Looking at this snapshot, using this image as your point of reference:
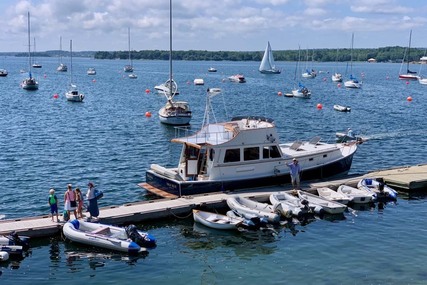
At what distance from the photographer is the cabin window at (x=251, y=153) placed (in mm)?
30328

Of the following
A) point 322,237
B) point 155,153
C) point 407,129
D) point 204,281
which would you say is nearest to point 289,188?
point 322,237

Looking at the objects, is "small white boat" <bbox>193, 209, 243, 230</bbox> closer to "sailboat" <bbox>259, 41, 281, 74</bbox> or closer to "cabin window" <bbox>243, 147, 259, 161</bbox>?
"cabin window" <bbox>243, 147, 259, 161</bbox>

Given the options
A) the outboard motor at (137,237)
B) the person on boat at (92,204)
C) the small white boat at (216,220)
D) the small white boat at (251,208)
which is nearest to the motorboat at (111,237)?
the outboard motor at (137,237)

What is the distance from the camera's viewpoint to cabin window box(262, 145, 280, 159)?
30797mm

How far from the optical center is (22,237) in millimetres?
22969

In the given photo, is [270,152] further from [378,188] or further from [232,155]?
[378,188]

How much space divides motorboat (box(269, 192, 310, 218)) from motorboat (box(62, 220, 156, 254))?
6842 mm

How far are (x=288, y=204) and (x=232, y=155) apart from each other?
4.18 meters

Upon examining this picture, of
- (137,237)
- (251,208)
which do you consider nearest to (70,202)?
(137,237)

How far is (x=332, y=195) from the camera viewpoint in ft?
98.7

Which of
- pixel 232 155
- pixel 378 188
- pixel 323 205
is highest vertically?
pixel 232 155

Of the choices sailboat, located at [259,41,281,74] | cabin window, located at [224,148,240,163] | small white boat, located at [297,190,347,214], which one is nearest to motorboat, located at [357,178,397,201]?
small white boat, located at [297,190,347,214]

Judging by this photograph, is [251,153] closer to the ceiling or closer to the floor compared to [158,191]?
closer to the ceiling

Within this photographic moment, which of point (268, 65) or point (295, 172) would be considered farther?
point (268, 65)
